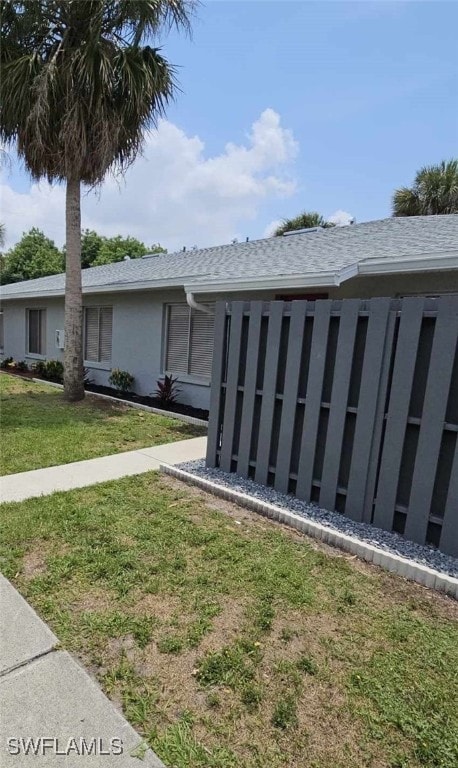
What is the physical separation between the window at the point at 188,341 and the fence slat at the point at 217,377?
140 inches

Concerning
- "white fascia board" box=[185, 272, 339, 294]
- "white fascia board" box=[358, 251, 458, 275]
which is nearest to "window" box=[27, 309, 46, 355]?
"white fascia board" box=[185, 272, 339, 294]

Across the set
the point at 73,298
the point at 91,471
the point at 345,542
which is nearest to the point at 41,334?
the point at 73,298

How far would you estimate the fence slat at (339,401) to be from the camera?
379 centimetres

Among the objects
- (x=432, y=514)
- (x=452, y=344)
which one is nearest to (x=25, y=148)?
(x=452, y=344)

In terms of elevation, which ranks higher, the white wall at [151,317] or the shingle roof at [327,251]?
the shingle roof at [327,251]

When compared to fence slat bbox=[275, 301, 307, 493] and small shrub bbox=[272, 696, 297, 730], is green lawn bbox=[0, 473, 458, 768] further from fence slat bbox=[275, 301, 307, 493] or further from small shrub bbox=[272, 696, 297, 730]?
fence slat bbox=[275, 301, 307, 493]

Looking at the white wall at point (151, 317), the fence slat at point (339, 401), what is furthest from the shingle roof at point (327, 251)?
the fence slat at point (339, 401)

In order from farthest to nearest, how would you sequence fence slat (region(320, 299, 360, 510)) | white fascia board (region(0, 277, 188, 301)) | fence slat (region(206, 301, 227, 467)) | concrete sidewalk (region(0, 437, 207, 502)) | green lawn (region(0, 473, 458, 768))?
white fascia board (region(0, 277, 188, 301)), fence slat (region(206, 301, 227, 467)), concrete sidewalk (region(0, 437, 207, 502)), fence slat (region(320, 299, 360, 510)), green lawn (region(0, 473, 458, 768))

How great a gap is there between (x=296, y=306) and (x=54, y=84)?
7.18m

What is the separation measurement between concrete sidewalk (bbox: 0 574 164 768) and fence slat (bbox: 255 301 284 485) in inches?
107

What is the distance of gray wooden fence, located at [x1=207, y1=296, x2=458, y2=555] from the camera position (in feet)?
10.8

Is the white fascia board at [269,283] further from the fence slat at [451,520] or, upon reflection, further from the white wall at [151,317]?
the fence slat at [451,520]

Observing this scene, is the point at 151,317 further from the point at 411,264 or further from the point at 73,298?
the point at 411,264

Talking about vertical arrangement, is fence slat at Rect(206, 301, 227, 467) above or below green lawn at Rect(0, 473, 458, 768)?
above
